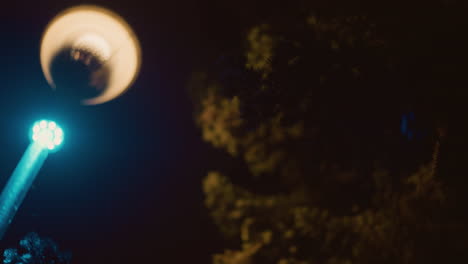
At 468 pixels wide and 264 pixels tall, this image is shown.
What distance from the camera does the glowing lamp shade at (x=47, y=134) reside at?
342 centimetres

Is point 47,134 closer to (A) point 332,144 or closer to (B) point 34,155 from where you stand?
(B) point 34,155

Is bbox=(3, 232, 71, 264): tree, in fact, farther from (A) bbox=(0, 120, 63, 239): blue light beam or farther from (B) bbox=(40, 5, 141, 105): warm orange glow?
(B) bbox=(40, 5, 141, 105): warm orange glow

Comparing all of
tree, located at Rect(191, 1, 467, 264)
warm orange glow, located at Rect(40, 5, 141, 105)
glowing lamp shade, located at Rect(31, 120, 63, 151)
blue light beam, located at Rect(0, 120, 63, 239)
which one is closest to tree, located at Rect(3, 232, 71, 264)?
blue light beam, located at Rect(0, 120, 63, 239)

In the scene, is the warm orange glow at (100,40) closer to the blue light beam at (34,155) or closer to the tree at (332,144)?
the blue light beam at (34,155)

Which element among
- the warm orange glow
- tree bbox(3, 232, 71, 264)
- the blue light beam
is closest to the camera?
the warm orange glow

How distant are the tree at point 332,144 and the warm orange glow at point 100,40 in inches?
72.4

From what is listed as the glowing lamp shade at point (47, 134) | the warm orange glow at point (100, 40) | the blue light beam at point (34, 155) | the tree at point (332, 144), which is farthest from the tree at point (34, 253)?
the warm orange glow at point (100, 40)

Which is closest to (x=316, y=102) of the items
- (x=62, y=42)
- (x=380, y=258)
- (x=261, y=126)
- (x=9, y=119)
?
(x=261, y=126)

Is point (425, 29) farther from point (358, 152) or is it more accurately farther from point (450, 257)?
point (450, 257)

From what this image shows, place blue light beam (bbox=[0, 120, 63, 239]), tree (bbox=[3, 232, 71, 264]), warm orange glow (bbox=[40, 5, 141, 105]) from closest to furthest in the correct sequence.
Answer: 1. warm orange glow (bbox=[40, 5, 141, 105])
2. blue light beam (bbox=[0, 120, 63, 239])
3. tree (bbox=[3, 232, 71, 264])

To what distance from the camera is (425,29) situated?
405cm

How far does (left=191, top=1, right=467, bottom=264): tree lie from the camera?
Answer: 14.6 feet

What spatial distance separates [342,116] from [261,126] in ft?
4.32

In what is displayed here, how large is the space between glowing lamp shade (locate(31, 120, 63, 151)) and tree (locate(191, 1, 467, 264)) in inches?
80.6
